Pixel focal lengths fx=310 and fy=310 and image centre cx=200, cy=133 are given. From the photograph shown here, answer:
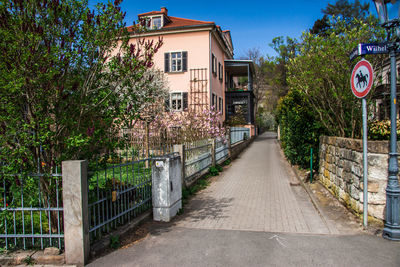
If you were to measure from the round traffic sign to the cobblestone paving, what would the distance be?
2502mm

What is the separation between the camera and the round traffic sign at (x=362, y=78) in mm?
5227

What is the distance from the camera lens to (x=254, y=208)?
7.17m

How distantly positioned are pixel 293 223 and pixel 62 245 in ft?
13.4

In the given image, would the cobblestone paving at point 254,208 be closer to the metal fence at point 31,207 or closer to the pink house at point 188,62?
the metal fence at point 31,207

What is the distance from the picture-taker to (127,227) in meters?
5.16

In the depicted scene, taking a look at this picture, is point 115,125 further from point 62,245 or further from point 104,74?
point 62,245

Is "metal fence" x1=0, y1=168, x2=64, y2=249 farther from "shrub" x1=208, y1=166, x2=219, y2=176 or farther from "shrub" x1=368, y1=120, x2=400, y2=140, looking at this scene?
"shrub" x1=208, y1=166, x2=219, y2=176

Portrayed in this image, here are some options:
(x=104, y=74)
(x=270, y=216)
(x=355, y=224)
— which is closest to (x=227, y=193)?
(x=270, y=216)

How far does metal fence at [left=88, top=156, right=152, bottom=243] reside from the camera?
457 cm

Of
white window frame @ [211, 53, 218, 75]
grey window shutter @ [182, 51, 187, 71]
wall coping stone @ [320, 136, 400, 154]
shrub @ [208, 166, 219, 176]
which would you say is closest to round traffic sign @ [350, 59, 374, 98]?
wall coping stone @ [320, 136, 400, 154]

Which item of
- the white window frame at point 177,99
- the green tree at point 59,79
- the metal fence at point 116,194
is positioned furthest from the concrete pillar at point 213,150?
the white window frame at point 177,99

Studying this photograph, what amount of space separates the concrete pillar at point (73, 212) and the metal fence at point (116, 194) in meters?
0.30

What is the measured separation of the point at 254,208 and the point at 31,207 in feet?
15.3

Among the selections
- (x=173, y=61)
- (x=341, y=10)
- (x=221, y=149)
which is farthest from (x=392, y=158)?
(x=341, y=10)
